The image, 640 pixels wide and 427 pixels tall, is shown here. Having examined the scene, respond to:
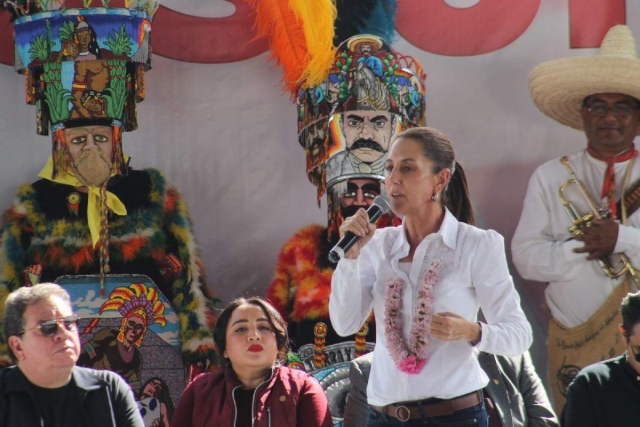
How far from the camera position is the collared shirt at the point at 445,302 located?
306 centimetres

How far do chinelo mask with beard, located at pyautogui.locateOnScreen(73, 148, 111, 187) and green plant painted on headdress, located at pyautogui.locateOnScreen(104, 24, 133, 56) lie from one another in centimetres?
45

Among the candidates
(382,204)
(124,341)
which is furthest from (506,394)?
(124,341)

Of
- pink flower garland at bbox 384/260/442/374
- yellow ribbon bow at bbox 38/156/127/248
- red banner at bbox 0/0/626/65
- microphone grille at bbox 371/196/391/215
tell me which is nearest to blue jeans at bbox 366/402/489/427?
pink flower garland at bbox 384/260/442/374

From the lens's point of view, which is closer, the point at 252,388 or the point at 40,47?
the point at 252,388

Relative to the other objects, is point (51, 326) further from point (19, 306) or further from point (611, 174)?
point (611, 174)

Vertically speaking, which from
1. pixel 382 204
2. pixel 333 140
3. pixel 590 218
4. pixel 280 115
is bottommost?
pixel 590 218

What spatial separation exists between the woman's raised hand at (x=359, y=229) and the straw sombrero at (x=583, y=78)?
2600 mm

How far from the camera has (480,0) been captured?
19.7ft

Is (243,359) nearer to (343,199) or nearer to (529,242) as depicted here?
(343,199)

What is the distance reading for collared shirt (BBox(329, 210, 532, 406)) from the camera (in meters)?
3.06

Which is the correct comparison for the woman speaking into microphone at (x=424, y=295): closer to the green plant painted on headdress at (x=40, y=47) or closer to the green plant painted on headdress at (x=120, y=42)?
the green plant painted on headdress at (x=120, y=42)

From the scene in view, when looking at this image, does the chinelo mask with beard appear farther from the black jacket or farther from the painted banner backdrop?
the black jacket

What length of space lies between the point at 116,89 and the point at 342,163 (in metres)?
1.06

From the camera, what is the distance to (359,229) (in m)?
3.02
